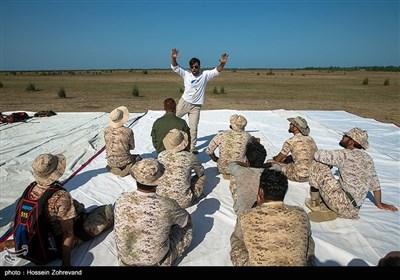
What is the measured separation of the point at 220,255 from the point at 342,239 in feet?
5.02

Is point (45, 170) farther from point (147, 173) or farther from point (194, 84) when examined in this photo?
point (194, 84)

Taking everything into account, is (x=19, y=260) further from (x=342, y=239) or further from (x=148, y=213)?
(x=342, y=239)

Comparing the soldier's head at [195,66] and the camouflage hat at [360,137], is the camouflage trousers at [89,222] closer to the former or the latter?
the camouflage hat at [360,137]

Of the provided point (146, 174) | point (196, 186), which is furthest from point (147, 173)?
point (196, 186)

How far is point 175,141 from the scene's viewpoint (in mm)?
3760

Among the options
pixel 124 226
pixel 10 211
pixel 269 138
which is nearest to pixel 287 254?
pixel 124 226

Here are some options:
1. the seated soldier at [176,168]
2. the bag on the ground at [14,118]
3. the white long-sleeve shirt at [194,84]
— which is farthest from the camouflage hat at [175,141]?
the bag on the ground at [14,118]

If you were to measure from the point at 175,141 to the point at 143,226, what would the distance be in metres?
1.48

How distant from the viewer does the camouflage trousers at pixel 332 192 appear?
3.64 meters

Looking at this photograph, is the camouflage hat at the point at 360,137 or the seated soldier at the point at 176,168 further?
the seated soldier at the point at 176,168

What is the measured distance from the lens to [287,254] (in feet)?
7.06

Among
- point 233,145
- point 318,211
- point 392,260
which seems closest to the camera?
point 392,260

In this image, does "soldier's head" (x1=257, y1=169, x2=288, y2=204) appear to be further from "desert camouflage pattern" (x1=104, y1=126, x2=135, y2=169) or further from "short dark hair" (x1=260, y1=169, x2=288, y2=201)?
"desert camouflage pattern" (x1=104, y1=126, x2=135, y2=169)

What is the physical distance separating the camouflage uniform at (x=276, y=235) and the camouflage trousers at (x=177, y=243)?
92cm
